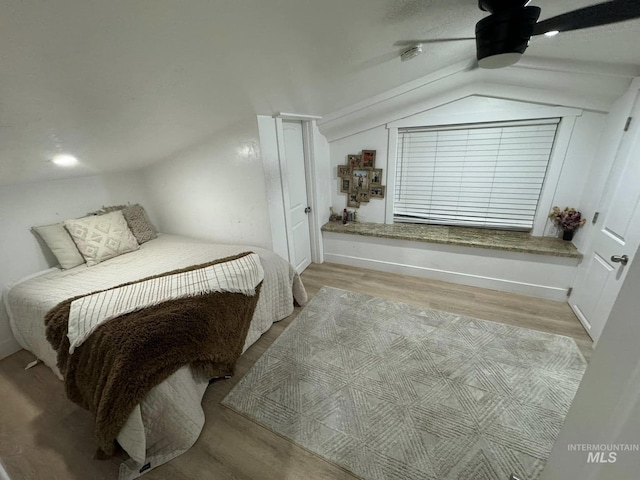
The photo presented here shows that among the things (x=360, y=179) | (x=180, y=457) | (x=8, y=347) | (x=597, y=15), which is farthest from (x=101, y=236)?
(x=597, y=15)

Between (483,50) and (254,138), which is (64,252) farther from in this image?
(483,50)

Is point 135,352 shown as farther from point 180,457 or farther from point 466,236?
point 466,236

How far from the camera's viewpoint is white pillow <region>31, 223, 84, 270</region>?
219cm

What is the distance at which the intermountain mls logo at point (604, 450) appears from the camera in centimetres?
57

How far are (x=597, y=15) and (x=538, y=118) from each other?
192 cm

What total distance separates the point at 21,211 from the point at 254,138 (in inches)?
82.1

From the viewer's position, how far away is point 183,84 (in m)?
1.34

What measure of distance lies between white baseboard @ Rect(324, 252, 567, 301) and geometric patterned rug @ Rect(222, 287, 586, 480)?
0.59 meters

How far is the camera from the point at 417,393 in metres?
1.62

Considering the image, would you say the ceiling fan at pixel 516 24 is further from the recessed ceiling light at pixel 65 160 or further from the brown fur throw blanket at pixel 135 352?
the recessed ceiling light at pixel 65 160

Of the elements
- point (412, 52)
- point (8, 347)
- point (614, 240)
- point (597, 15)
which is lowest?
point (8, 347)

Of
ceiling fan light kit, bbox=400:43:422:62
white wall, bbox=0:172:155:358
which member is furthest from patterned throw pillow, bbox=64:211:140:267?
ceiling fan light kit, bbox=400:43:422:62

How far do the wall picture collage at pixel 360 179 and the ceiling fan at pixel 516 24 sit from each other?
1.88 m

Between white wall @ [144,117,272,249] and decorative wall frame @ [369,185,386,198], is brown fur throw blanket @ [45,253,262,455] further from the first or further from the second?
decorative wall frame @ [369,185,386,198]
